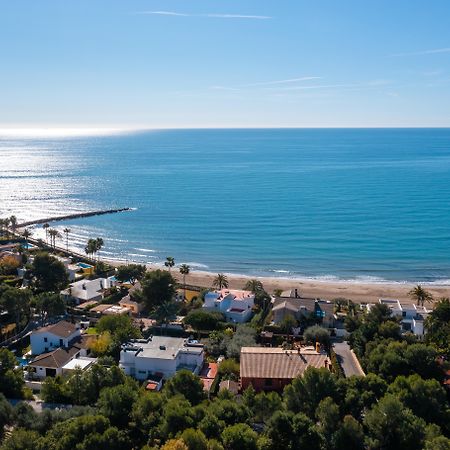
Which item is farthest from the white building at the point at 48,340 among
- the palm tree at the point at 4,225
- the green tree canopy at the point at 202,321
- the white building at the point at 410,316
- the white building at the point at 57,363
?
the palm tree at the point at 4,225

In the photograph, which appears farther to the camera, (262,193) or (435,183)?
(435,183)

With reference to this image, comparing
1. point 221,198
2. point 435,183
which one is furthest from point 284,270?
point 435,183

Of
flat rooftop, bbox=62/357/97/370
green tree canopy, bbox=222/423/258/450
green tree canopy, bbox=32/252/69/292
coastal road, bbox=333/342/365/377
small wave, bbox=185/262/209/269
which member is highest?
green tree canopy, bbox=32/252/69/292

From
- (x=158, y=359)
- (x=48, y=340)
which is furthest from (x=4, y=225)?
(x=158, y=359)

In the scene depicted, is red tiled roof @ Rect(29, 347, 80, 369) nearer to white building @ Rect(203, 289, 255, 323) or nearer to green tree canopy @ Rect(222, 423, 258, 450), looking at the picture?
white building @ Rect(203, 289, 255, 323)

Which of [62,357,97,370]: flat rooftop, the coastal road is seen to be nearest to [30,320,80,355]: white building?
[62,357,97,370]: flat rooftop

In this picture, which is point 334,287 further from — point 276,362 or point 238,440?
point 238,440

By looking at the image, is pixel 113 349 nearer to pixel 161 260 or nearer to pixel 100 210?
pixel 161 260

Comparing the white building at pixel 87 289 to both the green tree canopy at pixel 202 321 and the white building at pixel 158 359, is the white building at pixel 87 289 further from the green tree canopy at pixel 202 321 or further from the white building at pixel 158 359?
the white building at pixel 158 359
